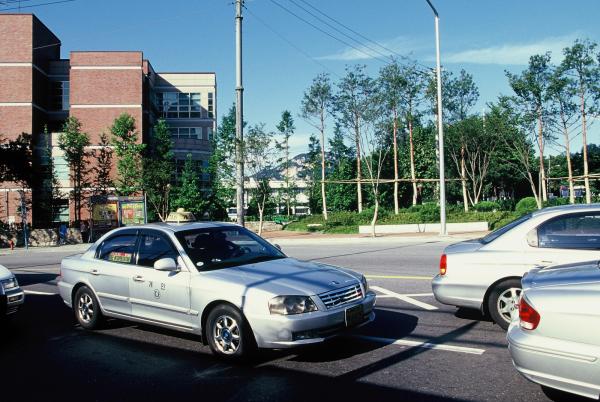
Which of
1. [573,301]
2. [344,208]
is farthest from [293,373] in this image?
[344,208]

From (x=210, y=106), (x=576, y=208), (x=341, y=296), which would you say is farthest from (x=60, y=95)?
(x=576, y=208)

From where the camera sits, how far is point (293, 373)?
5.14 metres

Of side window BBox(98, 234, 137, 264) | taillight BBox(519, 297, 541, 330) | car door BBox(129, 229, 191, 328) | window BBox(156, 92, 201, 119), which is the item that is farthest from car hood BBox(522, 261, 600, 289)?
window BBox(156, 92, 201, 119)

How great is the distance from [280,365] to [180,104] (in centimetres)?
5193

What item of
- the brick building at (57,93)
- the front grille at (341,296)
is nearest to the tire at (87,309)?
the front grille at (341,296)

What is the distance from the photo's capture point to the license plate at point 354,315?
5.49 metres

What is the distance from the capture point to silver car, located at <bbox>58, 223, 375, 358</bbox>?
17.3 ft

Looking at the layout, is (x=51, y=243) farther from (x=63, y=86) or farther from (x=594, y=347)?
(x=594, y=347)

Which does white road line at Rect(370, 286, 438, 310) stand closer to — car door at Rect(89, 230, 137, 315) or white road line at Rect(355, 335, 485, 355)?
white road line at Rect(355, 335, 485, 355)

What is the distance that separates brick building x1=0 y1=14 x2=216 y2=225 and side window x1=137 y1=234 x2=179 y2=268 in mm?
35996

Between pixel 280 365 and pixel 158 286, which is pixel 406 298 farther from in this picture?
pixel 158 286

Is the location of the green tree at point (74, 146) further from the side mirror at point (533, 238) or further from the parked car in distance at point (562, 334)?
the parked car in distance at point (562, 334)

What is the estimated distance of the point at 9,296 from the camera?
6922mm

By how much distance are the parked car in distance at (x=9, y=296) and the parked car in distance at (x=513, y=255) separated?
5.50m
